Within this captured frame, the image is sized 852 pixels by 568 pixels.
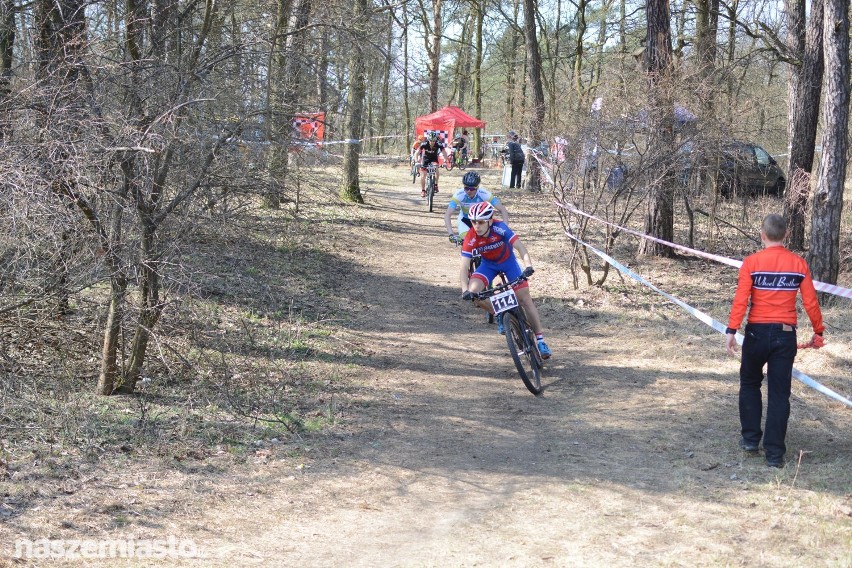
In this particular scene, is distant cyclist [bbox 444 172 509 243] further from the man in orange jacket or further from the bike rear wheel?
the man in orange jacket

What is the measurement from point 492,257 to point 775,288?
3268 millimetres

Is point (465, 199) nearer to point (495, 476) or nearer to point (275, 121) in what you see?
point (275, 121)

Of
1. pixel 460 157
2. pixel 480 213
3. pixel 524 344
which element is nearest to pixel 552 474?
pixel 524 344

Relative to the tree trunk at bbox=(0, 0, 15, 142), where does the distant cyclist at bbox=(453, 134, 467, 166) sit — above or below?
above

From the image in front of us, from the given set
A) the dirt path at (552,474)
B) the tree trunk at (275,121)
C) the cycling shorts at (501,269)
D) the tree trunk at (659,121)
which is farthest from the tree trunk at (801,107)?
the tree trunk at (275,121)

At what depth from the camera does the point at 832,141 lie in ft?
34.2

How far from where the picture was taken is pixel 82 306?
730 centimetres

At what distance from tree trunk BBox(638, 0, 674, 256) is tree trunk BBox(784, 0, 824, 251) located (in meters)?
1.98

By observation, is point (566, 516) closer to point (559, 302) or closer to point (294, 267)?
point (559, 302)

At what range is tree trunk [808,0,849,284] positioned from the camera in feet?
33.7

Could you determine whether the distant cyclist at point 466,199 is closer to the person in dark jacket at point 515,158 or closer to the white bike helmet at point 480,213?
the white bike helmet at point 480,213

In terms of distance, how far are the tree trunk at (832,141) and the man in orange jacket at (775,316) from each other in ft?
18.4

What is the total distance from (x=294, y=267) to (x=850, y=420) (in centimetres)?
873

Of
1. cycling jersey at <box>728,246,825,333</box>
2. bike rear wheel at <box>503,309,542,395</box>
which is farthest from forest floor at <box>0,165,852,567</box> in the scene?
cycling jersey at <box>728,246,825,333</box>
